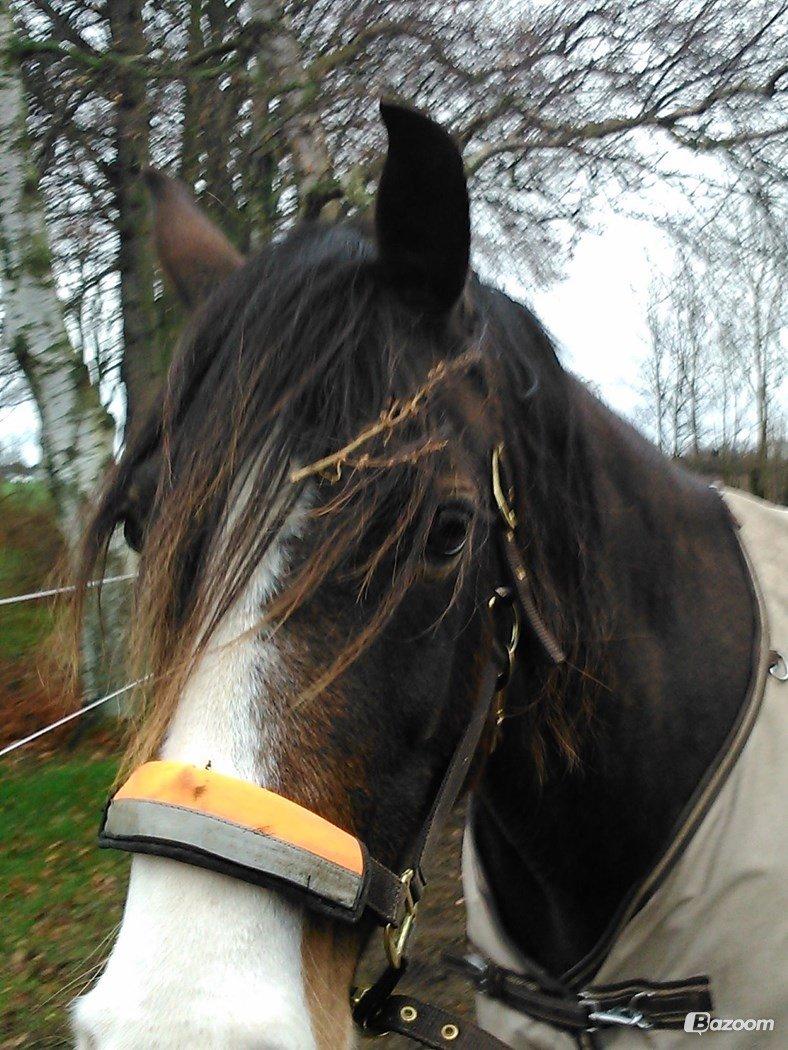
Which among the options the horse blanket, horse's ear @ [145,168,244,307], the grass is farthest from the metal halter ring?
the grass

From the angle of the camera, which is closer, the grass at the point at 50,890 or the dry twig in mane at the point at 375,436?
the dry twig in mane at the point at 375,436

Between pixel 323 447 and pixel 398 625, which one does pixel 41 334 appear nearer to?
pixel 323 447

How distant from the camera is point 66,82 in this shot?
5887mm

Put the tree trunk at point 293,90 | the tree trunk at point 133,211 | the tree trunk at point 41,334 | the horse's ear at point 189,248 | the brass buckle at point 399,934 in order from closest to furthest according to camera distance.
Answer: the brass buckle at point 399,934 < the horse's ear at point 189,248 < the tree trunk at point 41,334 < the tree trunk at point 133,211 < the tree trunk at point 293,90

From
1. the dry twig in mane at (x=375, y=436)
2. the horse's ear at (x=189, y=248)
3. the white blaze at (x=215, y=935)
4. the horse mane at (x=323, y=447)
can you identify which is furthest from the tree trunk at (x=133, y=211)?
the white blaze at (x=215, y=935)

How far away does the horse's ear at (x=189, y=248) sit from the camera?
5.82ft

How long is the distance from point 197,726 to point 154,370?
5.02 m

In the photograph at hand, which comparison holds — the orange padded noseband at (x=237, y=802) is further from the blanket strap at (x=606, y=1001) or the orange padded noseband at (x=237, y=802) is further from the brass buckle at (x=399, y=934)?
the blanket strap at (x=606, y=1001)

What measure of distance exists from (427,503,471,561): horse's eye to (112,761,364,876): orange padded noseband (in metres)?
0.40

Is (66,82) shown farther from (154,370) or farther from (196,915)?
(196,915)

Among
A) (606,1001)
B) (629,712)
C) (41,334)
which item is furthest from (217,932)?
(41,334)

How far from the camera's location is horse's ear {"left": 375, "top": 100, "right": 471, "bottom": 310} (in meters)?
1.20

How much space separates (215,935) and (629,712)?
91cm

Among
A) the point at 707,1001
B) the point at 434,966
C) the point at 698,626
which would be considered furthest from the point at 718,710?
the point at 434,966
